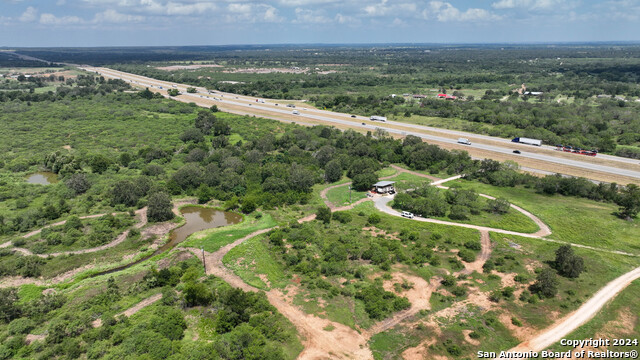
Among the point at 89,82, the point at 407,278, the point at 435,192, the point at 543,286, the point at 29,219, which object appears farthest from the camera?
the point at 89,82

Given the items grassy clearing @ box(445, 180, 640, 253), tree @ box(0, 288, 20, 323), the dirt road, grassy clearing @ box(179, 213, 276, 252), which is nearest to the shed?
grassy clearing @ box(445, 180, 640, 253)

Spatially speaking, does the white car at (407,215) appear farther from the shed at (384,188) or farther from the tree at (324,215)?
the tree at (324,215)

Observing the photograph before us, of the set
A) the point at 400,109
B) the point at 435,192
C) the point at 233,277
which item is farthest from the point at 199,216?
the point at 400,109

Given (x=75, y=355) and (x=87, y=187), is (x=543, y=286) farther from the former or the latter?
(x=87, y=187)

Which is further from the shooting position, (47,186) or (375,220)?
(47,186)

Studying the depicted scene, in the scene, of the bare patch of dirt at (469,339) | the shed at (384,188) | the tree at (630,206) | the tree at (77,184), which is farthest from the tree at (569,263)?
the tree at (77,184)

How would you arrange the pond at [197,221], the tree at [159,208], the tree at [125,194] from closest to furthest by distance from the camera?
the pond at [197,221] < the tree at [159,208] < the tree at [125,194]

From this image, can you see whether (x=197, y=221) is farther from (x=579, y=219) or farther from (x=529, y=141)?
(x=529, y=141)

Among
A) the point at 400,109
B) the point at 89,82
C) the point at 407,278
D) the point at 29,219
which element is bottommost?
the point at 407,278
